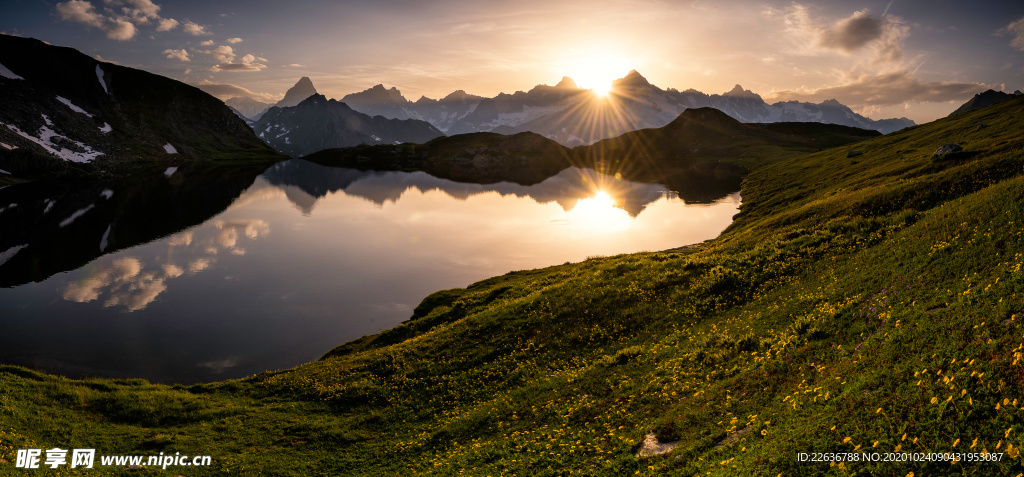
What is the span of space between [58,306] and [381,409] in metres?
48.0

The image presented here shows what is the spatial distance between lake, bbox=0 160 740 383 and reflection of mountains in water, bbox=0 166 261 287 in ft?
1.61

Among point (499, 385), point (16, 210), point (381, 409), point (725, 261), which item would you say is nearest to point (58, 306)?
point (381, 409)

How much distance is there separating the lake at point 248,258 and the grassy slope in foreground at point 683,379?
31.3ft

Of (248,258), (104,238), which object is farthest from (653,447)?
(104,238)

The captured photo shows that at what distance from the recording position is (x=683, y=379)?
22172 mm

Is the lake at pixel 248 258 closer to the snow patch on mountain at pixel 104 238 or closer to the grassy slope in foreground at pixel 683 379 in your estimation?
the snow patch on mountain at pixel 104 238

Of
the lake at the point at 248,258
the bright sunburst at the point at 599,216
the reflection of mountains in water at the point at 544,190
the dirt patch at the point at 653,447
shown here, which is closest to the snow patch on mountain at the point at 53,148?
the lake at the point at 248,258

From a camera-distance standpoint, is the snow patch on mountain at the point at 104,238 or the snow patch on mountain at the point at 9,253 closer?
the snow patch on mountain at the point at 9,253

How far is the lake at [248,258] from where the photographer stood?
42812 millimetres

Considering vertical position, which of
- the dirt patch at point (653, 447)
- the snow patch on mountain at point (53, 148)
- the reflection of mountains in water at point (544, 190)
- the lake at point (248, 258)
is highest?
the snow patch on mountain at point (53, 148)

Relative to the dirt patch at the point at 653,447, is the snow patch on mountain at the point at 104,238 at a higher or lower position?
higher

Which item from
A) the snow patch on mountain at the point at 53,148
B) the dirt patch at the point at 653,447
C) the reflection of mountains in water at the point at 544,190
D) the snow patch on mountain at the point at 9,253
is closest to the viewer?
the dirt patch at the point at 653,447

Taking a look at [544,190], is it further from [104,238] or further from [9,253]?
[9,253]

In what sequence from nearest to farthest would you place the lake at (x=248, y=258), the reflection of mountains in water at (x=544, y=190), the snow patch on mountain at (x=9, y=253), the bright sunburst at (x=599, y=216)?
the lake at (x=248, y=258), the snow patch on mountain at (x=9, y=253), the bright sunburst at (x=599, y=216), the reflection of mountains in water at (x=544, y=190)
